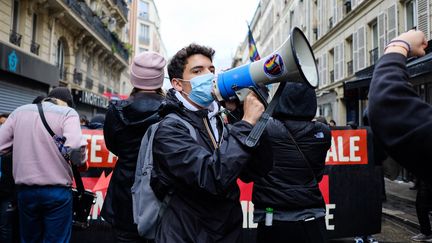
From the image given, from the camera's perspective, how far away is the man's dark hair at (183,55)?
85.4 inches

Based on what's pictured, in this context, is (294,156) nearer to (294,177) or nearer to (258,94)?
(294,177)

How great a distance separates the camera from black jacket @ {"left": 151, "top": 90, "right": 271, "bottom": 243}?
1683 millimetres

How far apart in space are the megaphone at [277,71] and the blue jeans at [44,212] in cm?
200

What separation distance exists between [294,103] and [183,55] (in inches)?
42.9

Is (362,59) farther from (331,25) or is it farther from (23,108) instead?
(23,108)

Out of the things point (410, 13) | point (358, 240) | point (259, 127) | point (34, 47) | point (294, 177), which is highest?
point (410, 13)

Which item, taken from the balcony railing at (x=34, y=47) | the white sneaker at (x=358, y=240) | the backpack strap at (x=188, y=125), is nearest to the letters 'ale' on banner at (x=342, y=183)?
Answer: the white sneaker at (x=358, y=240)

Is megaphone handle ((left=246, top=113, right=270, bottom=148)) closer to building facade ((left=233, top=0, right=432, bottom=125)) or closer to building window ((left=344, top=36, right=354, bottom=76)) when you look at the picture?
building facade ((left=233, top=0, right=432, bottom=125))

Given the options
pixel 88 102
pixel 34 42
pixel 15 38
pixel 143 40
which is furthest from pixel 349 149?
pixel 143 40

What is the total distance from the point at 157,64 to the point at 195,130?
3.46 feet

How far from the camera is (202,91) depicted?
6.63 feet

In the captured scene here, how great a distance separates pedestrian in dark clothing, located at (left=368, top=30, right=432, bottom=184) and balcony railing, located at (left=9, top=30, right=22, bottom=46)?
560 inches

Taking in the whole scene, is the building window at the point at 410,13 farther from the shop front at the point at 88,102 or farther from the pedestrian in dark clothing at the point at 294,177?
the shop front at the point at 88,102

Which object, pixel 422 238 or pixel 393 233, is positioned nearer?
pixel 422 238
